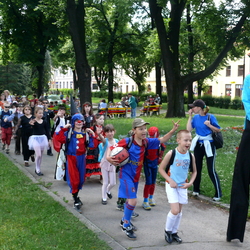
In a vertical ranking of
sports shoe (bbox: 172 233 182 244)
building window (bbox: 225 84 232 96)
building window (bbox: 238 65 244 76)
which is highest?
building window (bbox: 238 65 244 76)

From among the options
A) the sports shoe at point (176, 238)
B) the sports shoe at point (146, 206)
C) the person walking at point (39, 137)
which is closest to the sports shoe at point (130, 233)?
the sports shoe at point (176, 238)

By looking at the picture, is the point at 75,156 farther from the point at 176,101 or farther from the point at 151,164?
the point at 176,101

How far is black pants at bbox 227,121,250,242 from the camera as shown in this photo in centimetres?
518

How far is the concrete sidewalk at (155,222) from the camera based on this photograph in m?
5.36

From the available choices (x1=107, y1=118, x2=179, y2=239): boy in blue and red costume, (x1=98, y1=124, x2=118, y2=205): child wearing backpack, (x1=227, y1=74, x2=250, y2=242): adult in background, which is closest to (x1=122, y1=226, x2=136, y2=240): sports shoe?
(x1=107, y1=118, x2=179, y2=239): boy in blue and red costume

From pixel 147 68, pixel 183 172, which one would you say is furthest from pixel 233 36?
pixel 147 68

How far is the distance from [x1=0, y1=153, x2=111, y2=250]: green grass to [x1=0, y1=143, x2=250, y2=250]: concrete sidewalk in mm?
218

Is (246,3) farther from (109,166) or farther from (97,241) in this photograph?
(97,241)

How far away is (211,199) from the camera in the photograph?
25.1 feet

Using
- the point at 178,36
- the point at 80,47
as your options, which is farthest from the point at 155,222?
the point at 178,36

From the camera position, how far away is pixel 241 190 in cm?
523

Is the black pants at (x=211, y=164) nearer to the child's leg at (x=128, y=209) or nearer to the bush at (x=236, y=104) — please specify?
the child's leg at (x=128, y=209)

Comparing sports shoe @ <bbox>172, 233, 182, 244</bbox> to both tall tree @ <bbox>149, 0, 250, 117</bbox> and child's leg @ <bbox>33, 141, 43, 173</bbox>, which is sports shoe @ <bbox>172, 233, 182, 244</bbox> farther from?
tall tree @ <bbox>149, 0, 250, 117</bbox>

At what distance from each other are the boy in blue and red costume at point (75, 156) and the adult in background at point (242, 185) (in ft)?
9.28
